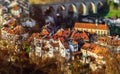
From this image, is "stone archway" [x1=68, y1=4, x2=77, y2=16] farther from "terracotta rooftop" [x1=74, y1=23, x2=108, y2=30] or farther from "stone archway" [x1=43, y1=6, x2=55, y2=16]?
"terracotta rooftop" [x1=74, y1=23, x2=108, y2=30]

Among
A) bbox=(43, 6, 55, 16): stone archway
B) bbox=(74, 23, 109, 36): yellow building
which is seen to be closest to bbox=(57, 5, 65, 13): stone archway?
bbox=(43, 6, 55, 16): stone archway

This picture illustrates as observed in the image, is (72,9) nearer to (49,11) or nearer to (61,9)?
(61,9)

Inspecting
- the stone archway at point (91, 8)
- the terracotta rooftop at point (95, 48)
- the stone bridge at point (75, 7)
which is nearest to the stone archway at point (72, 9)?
the stone bridge at point (75, 7)

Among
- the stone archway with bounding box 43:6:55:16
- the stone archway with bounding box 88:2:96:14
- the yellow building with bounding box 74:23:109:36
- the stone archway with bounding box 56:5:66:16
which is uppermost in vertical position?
the yellow building with bounding box 74:23:109:36

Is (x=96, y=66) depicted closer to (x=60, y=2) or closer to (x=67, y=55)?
(x=67, y=55)

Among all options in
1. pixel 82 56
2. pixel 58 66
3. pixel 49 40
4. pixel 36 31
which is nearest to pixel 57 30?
pixel 36 31

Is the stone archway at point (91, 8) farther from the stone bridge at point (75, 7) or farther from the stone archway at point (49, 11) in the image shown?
the stone archway at point (49, 11)
